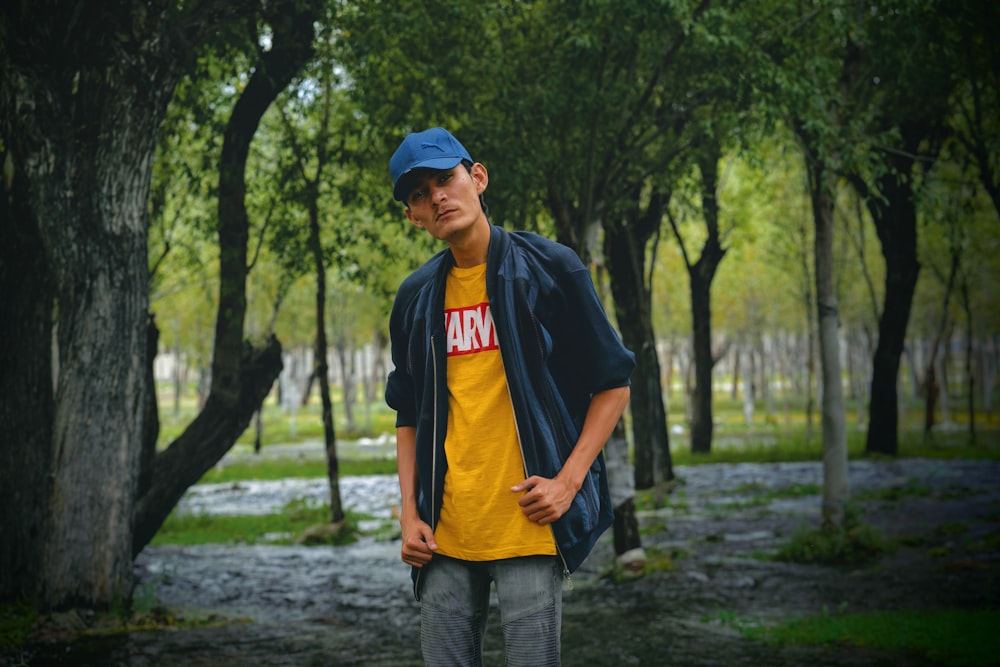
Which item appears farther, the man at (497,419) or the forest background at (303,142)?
the forest background at (303,142)

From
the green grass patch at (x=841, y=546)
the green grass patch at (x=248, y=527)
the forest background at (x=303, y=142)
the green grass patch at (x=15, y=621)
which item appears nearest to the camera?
the green grass patch at (x=15, y=621)

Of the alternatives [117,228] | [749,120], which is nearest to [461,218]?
[117,228]

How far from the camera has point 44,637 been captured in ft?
30.0

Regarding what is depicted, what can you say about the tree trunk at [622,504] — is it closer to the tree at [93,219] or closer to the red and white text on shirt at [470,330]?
the tree at [93,219]

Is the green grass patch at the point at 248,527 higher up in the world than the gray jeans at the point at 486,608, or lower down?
lower down

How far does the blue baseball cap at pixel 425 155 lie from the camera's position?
134 inches

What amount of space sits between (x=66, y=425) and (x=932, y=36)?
10966 mm

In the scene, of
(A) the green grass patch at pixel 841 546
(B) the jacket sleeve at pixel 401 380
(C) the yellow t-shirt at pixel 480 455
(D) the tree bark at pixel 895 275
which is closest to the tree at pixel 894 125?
(D) the tree bark at pixel 895 275

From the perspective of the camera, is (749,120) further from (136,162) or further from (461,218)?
(461,218)

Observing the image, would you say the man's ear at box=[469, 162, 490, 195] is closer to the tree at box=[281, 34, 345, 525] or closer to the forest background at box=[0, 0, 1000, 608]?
the forest background at box=[0, 0, 1000, 608]

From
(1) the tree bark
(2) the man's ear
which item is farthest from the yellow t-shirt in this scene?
→ (1) the tree bark

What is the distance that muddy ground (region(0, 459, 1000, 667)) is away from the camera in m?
8.80

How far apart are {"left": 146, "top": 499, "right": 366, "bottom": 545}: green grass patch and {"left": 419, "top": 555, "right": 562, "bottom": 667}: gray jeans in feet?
49.0

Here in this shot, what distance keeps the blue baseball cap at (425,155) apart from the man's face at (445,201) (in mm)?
39
